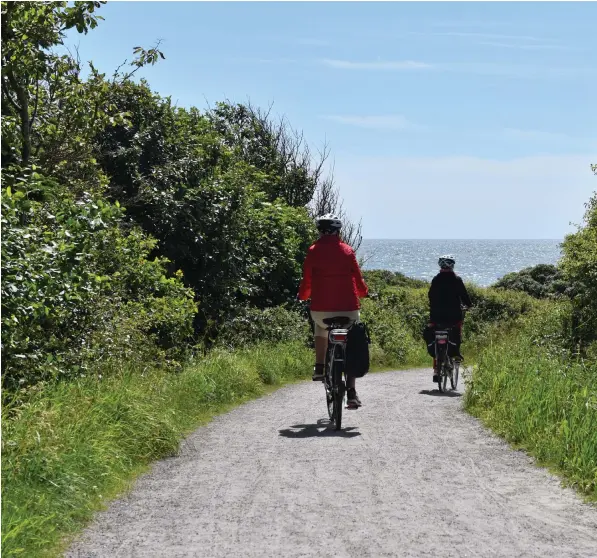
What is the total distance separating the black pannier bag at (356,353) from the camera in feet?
32.2

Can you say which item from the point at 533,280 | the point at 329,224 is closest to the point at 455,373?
the point at 329,224

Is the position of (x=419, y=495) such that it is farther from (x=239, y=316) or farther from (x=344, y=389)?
(x=239, y=316)

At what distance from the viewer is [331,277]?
987cm

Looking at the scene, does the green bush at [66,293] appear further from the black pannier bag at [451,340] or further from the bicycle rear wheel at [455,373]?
the bicycle rear wheel at [455,373]

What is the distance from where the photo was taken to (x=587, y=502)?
6457mm

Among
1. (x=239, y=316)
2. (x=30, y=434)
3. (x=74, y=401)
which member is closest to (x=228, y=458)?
(x=74, y=401)

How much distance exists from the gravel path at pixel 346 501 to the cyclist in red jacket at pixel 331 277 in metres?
1.32

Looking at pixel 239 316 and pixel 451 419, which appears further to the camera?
pixel 239 316

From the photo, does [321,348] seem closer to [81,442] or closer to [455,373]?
[81,442]

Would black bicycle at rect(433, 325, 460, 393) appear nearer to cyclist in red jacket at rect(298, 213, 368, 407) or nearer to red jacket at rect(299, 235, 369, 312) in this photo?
cyclist in red jacket at rect(298, 213, 368, 407)

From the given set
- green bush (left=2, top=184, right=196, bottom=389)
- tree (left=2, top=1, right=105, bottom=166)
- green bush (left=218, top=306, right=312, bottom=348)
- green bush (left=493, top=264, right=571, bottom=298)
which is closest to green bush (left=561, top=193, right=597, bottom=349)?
green bush (left=218, top=306, right=312, bottom=348)

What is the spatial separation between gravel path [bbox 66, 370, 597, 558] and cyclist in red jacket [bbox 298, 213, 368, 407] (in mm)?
1316

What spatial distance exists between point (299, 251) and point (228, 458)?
15.4 meters

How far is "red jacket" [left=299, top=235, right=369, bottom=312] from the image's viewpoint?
986 centimetres
